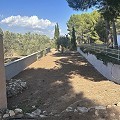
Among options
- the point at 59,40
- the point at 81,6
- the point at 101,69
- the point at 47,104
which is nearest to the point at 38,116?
the point at 47,104

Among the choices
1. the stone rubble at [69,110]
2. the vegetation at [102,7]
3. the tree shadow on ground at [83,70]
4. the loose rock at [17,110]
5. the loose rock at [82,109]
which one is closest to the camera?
the stone rubble at [69,110]

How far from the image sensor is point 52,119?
7941 mm

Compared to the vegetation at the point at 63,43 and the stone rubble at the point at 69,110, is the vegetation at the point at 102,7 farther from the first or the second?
the vegetation at the point at 63,43

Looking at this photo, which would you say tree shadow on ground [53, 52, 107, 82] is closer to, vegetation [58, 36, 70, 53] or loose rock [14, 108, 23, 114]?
loose rock [14, 108, 23, 114]

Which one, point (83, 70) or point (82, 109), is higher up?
point (83, 70)

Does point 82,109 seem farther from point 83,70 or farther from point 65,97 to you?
point 83,70

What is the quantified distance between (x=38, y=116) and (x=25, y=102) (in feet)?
6.17

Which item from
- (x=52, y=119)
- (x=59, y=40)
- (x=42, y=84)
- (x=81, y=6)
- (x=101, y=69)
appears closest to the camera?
(x=52, y=119)

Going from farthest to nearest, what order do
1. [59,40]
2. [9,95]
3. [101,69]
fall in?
[59,40]
[101,69]
[9,95]

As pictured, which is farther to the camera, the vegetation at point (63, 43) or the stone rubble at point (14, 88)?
the vegetation at point (63, 43)

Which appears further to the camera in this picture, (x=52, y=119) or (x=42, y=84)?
(x=42, y=84)

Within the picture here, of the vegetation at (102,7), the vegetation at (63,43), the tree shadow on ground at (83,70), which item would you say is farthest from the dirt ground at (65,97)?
the vegetation at (63,43)

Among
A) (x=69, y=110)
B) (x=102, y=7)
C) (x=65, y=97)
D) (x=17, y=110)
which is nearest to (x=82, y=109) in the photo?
(x=69, y=110)

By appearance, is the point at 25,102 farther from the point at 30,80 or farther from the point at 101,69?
the point at 101,69
